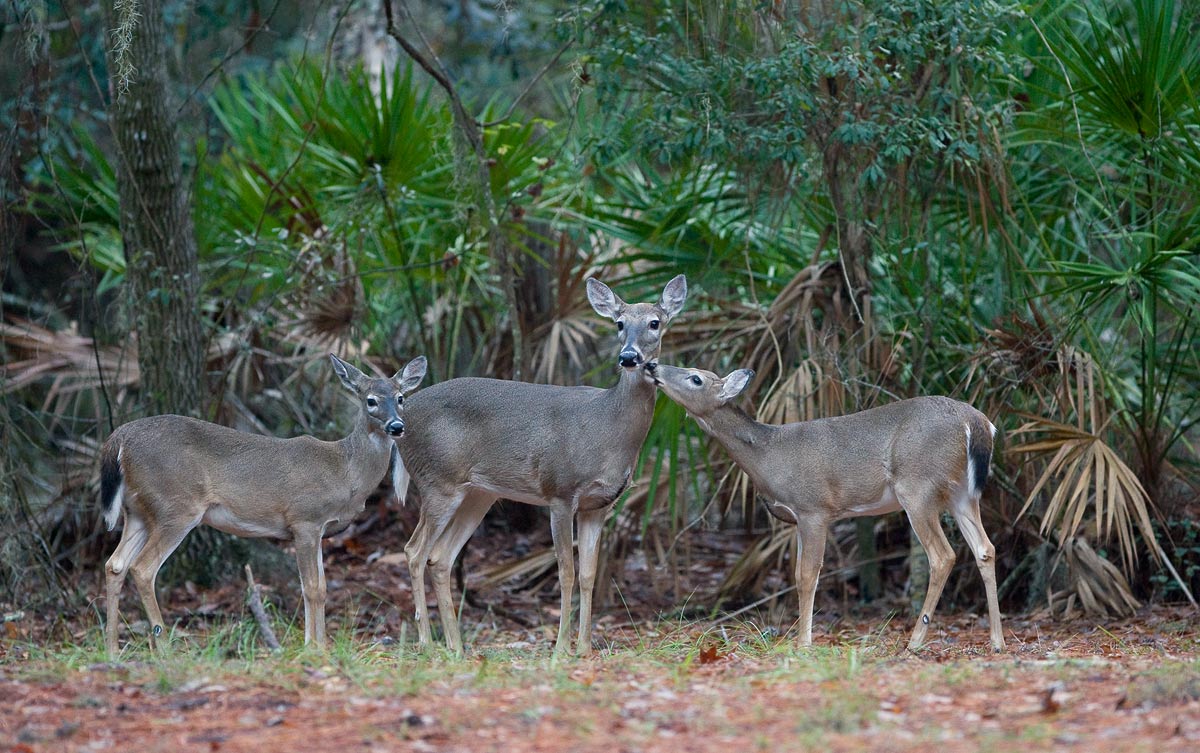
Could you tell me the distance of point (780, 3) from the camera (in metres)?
9.02

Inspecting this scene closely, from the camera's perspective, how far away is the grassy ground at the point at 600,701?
4863 millimetres

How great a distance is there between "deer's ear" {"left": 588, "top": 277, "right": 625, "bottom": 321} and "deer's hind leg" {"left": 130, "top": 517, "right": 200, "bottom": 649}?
2754mm

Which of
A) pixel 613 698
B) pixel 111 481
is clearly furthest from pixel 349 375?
pixel 613 698

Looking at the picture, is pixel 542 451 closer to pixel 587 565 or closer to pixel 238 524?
pixel 587 565

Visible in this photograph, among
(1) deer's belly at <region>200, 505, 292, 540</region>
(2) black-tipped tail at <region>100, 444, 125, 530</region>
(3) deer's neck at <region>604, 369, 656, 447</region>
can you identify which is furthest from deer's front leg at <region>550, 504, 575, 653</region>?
(2) black-tipped tail at <region>100, 444, 125, 530</region>

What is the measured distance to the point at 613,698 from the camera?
5.52m

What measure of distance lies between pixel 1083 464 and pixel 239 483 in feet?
17.9

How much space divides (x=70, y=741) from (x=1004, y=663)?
4.24 meters

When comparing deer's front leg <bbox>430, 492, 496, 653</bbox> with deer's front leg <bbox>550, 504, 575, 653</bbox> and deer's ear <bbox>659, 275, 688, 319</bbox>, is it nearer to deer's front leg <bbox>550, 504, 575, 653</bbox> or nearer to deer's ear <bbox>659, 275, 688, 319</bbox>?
deer's front leg <bbox>550, 504, 575, 653</bbox>

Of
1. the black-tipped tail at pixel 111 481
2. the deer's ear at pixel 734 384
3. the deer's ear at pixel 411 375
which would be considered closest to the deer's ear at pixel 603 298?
the deer's ear at pixel 734 384

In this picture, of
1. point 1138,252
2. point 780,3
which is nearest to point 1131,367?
point 1138,252

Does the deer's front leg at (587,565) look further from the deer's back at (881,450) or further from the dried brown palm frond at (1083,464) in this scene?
the dried brown palm frond at (1083,464)

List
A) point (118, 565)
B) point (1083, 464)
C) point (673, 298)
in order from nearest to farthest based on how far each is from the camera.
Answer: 1. point (118, 565)
2. point (673, 298)
3. point (1083, 464)

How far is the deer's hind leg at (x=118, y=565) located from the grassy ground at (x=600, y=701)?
0.90 ft
